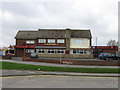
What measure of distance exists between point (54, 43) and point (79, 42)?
763 cm

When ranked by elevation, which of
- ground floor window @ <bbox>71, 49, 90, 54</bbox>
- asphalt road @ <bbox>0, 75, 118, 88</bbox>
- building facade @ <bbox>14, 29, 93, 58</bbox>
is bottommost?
asphalt road @ <bbox>0, 75, 118, 88</bbox>

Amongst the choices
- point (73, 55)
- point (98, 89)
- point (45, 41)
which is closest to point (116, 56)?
point (73, 55)

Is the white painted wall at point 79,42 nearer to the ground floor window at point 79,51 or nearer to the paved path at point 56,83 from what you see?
the ground floor window at point 79,51

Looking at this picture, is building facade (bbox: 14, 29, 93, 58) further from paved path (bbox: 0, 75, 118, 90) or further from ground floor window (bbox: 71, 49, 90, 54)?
paved path (bbox: 0, 75, 118, 90)

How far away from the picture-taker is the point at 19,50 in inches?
1789

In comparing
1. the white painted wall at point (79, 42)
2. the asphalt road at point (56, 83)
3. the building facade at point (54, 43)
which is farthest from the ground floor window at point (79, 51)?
the asphalt road at point (56, 83)

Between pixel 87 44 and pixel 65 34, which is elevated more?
pixel 65 34

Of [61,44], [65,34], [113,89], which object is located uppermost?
[65,34]

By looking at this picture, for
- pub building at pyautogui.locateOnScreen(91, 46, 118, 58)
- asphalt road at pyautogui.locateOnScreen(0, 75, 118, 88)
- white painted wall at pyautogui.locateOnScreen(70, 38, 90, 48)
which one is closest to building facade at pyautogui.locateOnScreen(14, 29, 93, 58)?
Result: white painted wall at pyautogui.locateOnScreen(70, 38, 90, 48)

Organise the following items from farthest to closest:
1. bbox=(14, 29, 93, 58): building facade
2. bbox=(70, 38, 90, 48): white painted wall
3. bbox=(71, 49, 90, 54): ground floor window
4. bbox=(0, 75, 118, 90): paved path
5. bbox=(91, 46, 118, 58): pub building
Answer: bbox=(70, 38, 90, 48): white painted wall, bbox=(14, 29, 93, 58): building facade, bbox=(71, 49, 90, 54): ground floor window, bbox=(91, 46, 118, 58): pub building, bbox=(0, 75, 118, 90): paved path

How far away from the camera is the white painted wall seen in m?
45.3

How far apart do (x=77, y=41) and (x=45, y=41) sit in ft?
32.1

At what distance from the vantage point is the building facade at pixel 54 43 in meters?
44.3

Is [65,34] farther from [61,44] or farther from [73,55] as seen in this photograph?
[73,55]
